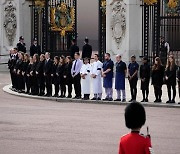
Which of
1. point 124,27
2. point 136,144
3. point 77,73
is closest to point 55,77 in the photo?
point 77,73

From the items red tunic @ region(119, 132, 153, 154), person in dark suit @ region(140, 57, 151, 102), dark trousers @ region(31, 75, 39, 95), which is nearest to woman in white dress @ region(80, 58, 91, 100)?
person in dark suit @ region(140, 57, 151, 102)

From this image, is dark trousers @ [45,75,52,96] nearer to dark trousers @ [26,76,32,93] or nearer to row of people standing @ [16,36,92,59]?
dark trousers @ [26,76,32,93]

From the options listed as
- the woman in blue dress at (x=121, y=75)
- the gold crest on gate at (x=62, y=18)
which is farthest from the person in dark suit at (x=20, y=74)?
the gold crest on gate at (x=62, y=18)

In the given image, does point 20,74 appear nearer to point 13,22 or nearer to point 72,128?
point 72,128

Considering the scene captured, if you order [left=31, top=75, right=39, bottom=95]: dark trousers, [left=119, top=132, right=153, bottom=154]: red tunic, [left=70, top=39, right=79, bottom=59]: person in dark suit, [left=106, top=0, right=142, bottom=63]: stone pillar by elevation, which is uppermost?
[left=106, top=0, right=142, bottom=63]: stone pillar

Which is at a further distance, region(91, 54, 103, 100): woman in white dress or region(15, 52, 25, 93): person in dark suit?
region(15, 52, 25, 93): person in dark suit

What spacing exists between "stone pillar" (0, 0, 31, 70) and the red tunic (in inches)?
1218

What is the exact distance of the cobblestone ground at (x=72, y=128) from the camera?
494 inches

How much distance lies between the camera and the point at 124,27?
3078 cm

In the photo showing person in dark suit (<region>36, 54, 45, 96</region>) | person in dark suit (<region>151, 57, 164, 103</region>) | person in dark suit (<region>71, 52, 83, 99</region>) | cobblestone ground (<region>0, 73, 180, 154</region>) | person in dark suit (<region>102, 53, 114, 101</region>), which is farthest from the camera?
person in dark suit (<region>36, 54, 45, 96</region>)

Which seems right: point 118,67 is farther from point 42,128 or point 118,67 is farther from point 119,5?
point 119,5

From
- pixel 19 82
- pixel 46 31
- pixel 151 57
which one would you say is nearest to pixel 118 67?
pixel 19 82

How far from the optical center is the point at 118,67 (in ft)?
72.3

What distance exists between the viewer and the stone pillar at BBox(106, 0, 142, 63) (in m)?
30.6
